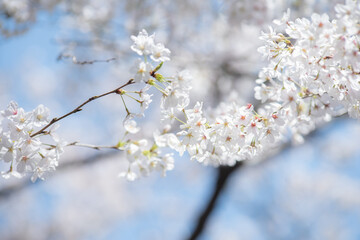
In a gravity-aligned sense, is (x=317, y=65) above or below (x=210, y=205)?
above

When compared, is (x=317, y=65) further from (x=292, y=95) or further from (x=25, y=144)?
(x=25, y=144)

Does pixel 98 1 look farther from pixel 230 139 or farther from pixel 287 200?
pixel 287 200

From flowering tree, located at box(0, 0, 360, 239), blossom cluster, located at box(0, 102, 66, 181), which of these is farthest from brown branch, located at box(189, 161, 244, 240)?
blossom cluster, located at box(0, 102, 66, 181)

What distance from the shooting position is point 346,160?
9102mm

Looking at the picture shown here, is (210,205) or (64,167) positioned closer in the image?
(64,167)

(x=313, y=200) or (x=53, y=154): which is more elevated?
(x=53, y=154)

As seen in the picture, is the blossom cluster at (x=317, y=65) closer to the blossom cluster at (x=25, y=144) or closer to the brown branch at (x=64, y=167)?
the blossom cluster at (x=25, y=144)

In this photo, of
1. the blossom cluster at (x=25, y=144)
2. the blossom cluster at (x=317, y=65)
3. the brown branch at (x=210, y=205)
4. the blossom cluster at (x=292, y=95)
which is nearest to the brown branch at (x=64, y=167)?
the brown branch at (x=210, y=205)

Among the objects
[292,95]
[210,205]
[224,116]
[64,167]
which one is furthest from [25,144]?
[210,205]

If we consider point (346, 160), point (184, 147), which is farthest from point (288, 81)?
point (346, 160)

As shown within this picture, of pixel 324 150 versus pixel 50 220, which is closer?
pixel 324 150

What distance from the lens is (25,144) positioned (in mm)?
1306

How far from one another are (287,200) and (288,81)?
8159 millimetres

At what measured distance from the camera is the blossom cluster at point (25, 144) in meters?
1.28
